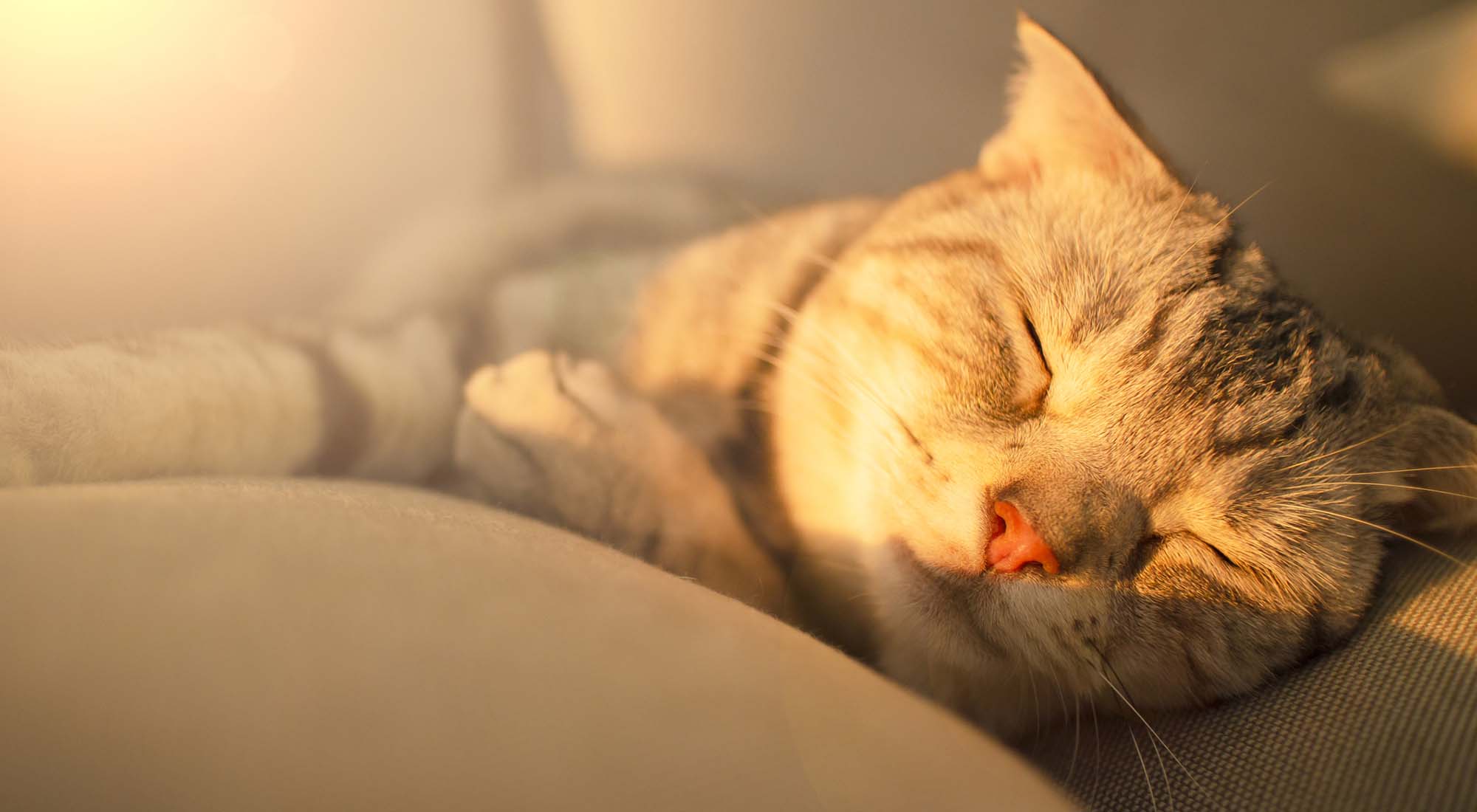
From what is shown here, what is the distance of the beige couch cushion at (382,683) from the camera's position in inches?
16.9

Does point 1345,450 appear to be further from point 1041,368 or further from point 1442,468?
point 1041,368

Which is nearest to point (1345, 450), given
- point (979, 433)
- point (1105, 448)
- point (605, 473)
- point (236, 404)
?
point (1105, 448)

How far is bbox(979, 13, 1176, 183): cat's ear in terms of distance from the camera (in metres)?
0.96

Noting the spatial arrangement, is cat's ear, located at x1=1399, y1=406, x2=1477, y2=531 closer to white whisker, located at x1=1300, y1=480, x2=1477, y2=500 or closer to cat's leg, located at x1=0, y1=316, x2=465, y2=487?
white whisker, located at x1=1300, y1=480, x2=1477, y2=500

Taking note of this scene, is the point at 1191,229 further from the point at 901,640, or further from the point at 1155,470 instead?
Result: the point at 901,640

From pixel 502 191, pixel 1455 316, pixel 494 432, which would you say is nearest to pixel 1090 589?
pixel 494 432

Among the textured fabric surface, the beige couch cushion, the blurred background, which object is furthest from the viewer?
the blurred background

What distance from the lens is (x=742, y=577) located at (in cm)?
100

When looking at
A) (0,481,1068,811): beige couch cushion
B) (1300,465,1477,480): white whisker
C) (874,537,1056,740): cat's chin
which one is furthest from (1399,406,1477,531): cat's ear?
(0,481,1068,811): beige couch cushion

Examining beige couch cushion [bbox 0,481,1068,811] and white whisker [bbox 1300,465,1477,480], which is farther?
white whisker [bbox 1300,465,1477,480]

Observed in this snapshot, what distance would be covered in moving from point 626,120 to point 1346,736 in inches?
64.0

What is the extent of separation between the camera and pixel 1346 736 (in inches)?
26.8

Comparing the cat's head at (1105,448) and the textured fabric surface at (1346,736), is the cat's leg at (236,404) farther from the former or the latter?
the textured fabric surface at (1346,736)

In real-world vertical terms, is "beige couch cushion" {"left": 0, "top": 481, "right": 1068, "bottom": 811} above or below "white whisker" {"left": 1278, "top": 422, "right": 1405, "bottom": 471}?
below
